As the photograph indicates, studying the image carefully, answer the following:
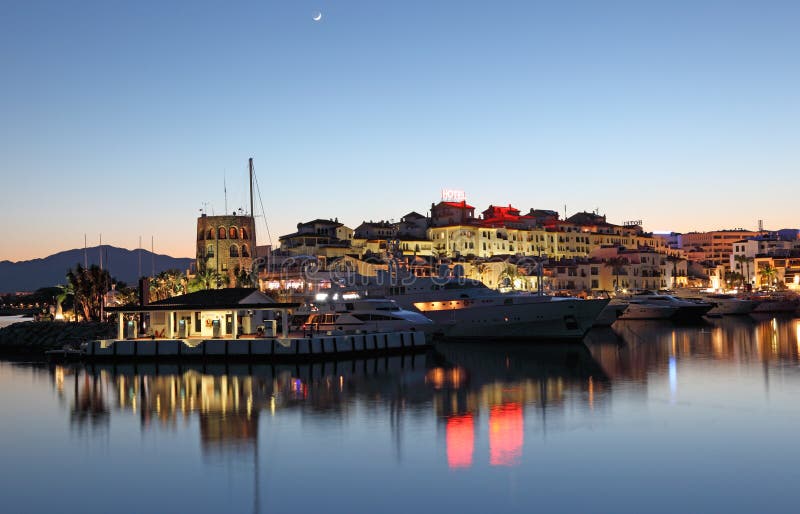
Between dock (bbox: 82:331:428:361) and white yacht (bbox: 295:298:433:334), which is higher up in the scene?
white yacht (bbox: 295:298:433:334)

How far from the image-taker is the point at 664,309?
99.4 meters

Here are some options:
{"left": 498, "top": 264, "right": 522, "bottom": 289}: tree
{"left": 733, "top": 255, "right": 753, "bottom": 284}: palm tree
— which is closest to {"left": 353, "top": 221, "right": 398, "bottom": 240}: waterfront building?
{"left": 498, "top": 264, "right": 522, "bottom": 289}: tree

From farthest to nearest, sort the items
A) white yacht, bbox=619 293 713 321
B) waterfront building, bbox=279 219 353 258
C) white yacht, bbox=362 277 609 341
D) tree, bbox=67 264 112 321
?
waterfront building, bbox=279 219 353 258
white yacht, bbox=619 293 713 321
tree, bbox=67 264 112 321
white yacht, bbox=362 277 609 341

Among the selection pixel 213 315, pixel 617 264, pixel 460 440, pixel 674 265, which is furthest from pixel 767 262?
pixel 460 440

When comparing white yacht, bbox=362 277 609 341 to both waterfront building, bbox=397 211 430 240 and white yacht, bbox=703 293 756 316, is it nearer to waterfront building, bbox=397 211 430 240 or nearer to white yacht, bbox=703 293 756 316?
white yacht, bbox=703 293 756 316

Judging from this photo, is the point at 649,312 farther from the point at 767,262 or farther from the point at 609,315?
the point at 767,262

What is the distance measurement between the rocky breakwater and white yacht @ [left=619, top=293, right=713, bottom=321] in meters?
57.5

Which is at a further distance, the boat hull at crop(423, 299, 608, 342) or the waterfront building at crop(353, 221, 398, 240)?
the waterfront building at crop(353, 221, 398, 240)

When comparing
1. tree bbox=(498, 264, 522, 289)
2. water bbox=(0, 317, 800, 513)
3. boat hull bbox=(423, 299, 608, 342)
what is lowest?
water bbox=(0, 317, 800, 513)

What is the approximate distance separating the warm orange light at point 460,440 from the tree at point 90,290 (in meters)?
62.3

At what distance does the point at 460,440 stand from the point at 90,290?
220 feet

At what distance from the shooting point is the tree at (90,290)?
8431 cm

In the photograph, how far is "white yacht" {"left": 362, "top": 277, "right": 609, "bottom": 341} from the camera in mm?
62562

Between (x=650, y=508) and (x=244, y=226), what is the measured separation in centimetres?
10591
